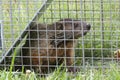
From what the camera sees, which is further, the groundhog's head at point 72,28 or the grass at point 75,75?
the groundhog's head at point 72,28

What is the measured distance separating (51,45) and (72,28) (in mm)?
321

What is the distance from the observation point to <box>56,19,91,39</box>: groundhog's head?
453cm

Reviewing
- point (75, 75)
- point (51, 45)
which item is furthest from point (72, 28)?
point (75, 75)

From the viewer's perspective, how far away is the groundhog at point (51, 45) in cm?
452

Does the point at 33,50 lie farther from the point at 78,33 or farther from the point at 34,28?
the point at 78,33

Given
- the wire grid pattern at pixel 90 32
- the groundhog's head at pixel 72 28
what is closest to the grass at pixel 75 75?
the wire grid pattern at pixel 90 32

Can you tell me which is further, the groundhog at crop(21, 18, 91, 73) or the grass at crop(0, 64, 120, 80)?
the groundhog at crop(21, 18, 91, 73)

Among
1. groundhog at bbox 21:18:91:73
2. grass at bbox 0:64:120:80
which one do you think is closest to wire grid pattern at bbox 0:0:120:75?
groundhog at bbox 21:18:91:73

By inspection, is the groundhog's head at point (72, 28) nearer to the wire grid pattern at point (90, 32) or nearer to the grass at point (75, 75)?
the wire grid pattern at point (90, 32)

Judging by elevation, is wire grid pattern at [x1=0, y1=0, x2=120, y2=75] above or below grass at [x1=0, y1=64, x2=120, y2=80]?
above

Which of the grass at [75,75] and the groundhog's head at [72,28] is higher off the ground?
the groundhog's head at [72,28]

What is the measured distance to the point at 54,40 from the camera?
15.1 ft

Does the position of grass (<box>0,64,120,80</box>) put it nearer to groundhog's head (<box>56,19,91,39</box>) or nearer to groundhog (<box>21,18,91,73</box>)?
groundhog (<box>21,18,91,73</box>)

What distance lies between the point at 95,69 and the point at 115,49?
60 cm
